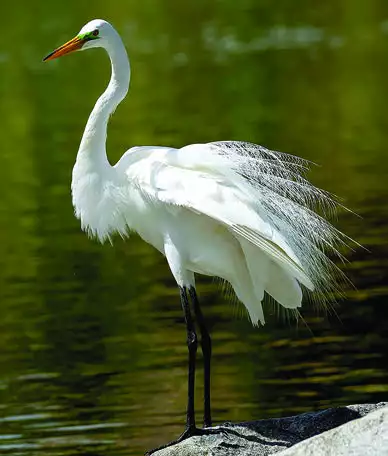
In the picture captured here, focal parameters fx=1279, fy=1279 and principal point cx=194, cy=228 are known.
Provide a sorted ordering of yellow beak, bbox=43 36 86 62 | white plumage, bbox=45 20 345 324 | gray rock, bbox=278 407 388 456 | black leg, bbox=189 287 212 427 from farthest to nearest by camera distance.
A: 1. yellow beak, bbox=43 36 86 62
2. black leg, bbox=189 287 212 427
3. white plumage, bbox=45 20 345 324
4. gray rock, bbox=278 407 388 456

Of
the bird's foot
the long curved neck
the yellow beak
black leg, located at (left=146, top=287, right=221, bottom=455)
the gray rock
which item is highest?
the yellow beak

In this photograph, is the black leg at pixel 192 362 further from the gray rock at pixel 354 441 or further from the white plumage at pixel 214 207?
the gray rock at pixel 354 441

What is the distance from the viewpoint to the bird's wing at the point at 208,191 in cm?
587

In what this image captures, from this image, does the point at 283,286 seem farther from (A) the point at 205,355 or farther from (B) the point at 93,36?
(B) the point at 93,36

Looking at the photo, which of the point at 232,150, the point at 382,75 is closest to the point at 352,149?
the point at 382,75

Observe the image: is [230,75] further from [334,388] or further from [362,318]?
[334,388]

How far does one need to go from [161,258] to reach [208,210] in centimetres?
615

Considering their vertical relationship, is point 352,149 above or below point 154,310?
above

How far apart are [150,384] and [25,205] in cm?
641

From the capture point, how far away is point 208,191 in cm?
605

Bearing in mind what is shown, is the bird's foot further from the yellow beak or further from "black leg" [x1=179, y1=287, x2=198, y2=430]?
the yellow beak

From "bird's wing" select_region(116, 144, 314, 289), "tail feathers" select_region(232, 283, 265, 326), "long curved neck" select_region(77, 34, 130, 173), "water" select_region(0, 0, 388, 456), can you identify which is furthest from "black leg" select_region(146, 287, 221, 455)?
"water" select_region(0, 0, 388, 456)

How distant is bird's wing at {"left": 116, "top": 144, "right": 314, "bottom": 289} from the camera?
587 cm

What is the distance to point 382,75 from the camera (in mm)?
21688
